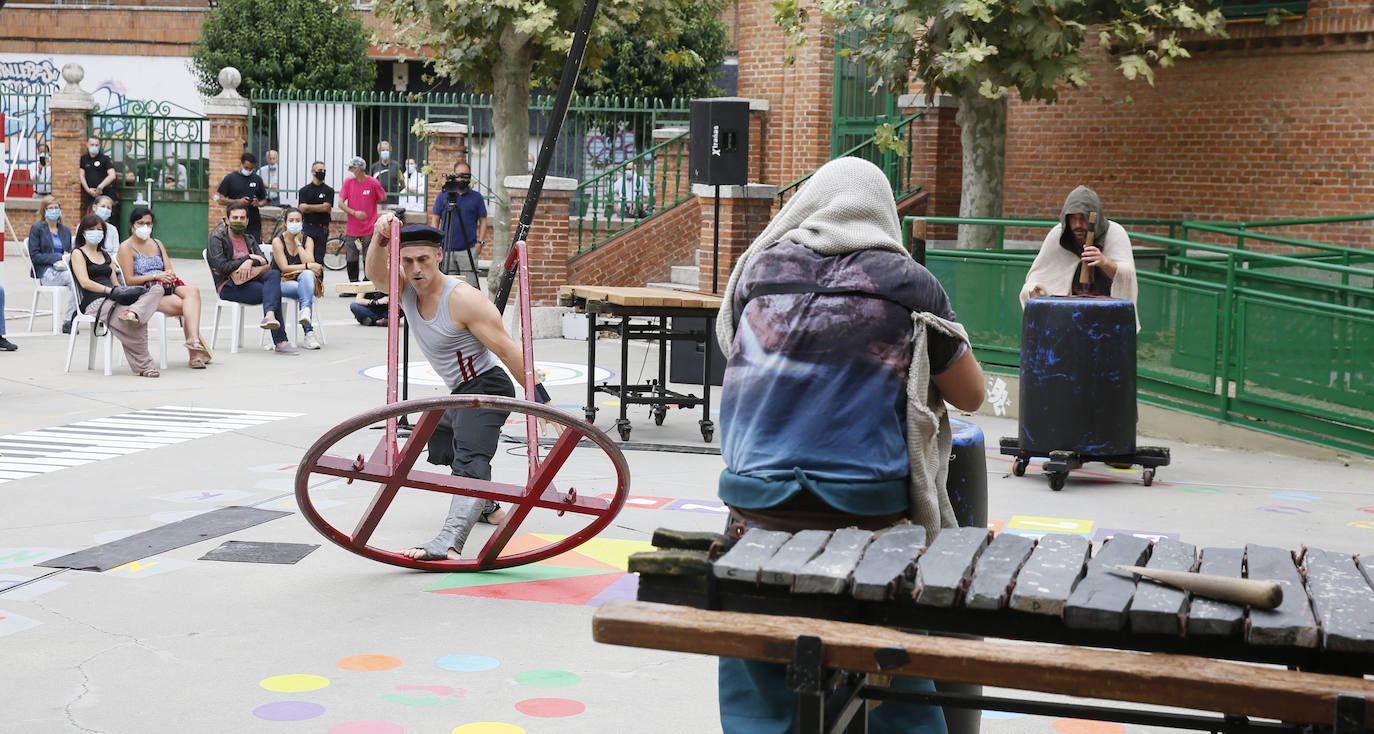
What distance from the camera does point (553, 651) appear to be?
18.5ft

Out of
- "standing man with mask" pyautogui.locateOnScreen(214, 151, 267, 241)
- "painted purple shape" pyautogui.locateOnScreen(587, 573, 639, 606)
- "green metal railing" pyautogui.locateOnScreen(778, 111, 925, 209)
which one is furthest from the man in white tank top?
"standing man with mask" pyautogui.locateOnScreen(214, 151, 267, 241)

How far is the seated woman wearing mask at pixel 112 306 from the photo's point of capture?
1331 centimetres

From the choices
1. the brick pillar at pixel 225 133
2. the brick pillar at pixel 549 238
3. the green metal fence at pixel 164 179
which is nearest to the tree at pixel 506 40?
the brick pillar at pixel 549 238

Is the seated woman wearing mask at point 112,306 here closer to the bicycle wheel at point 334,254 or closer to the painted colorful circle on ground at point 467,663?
the painted colorful circle on ground at point 467,663

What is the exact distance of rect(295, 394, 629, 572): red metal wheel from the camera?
5508 millimetres

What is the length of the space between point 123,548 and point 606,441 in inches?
113

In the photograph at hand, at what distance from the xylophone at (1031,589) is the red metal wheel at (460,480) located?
2.21m

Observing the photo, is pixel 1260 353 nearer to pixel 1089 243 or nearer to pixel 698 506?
pixel 1089 243

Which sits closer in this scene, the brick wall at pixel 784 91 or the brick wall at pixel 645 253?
the brick wall at pixel 645 253

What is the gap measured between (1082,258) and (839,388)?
684 centimetres

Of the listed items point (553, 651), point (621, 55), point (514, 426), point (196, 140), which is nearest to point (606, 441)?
point (553, 651)

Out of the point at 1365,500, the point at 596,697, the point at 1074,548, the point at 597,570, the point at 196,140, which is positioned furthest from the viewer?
the point at 196,140

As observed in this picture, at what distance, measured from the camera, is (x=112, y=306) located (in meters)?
13.3

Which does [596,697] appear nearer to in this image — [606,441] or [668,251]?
[606,441]
